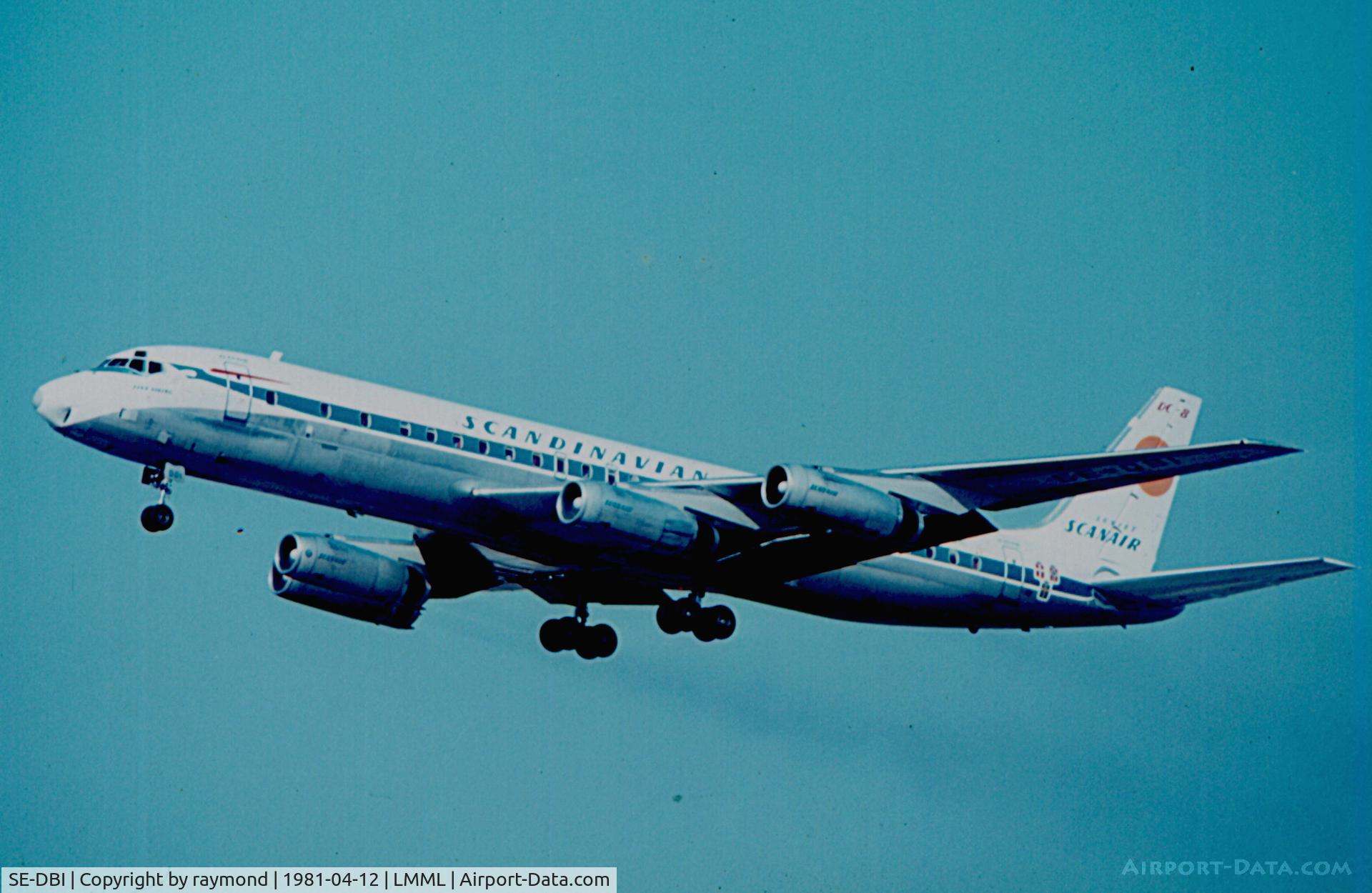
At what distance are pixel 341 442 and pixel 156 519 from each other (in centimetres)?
379

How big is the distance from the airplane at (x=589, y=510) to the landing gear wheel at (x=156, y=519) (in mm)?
49

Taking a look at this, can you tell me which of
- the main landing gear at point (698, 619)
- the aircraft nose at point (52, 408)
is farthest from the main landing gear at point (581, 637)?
the aircraft nose at point (52, 408)

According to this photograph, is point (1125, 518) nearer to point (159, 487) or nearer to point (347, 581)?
point (347, 581)

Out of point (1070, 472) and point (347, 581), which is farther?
point (347, 581)

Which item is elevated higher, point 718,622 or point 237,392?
point 237,392

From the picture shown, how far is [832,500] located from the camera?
1310 inches

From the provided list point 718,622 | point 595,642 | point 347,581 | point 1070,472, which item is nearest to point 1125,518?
point 1070,472

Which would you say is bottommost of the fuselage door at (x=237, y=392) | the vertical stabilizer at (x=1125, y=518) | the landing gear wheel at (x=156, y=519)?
the landing gear wheel at (x=156, y=519)

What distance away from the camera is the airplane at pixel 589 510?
105 feet

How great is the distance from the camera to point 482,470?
1334 inches

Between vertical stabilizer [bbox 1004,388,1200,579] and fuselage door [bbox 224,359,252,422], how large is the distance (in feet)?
61.5

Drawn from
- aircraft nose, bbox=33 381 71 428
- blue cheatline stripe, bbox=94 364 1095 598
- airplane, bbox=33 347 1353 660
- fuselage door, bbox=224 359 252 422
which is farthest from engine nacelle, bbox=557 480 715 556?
aircraft nose, bbox=33 381 71 428

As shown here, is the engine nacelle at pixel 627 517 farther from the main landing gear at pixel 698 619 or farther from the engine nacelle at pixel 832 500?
the main landing gear at pixel 698 619

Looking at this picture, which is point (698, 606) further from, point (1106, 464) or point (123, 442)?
point (123, 442)
